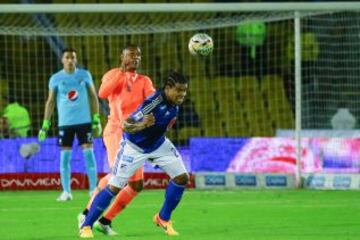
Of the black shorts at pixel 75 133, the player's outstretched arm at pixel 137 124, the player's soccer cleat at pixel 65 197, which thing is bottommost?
the player's soccer cleat at pixel 65 197

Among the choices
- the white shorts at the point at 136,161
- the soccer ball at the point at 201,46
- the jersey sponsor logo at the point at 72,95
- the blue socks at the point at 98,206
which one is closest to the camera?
the blue socks at the point at 98,206

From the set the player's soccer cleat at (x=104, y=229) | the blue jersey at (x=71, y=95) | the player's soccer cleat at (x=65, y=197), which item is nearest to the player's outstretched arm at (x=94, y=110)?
the blue jersey at (x=71, y=95)

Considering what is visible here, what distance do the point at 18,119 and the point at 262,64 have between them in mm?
5047


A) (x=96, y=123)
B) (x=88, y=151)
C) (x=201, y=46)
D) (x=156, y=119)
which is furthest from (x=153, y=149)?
(x=88, y=151)

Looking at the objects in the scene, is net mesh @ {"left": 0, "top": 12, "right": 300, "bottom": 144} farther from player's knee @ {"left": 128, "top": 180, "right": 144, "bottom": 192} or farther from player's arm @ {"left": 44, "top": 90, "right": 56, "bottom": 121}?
player's knee @ {"left": 128, "top": 180, "right": 144, "bottom": 192}

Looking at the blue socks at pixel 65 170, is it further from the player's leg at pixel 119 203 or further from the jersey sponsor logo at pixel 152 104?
the jersey sponsor logo at pixel 152 104

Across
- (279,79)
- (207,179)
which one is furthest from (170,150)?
(279,79)

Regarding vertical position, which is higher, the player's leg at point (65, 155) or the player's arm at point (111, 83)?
the player's arm at point (111, 83)

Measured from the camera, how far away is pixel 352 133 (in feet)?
58.7

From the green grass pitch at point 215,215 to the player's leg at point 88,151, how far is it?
32cm

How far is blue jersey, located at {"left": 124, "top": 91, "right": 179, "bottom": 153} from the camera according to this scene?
10125 mm

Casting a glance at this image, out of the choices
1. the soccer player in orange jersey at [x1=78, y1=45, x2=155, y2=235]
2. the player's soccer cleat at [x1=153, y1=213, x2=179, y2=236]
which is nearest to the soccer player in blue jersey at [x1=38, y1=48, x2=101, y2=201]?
the soccer player in orange jersey at [x1=78, y1=45, x2=155, y2=235]

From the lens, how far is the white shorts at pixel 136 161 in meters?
10.3

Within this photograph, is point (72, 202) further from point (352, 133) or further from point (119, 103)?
point (352, 133)
